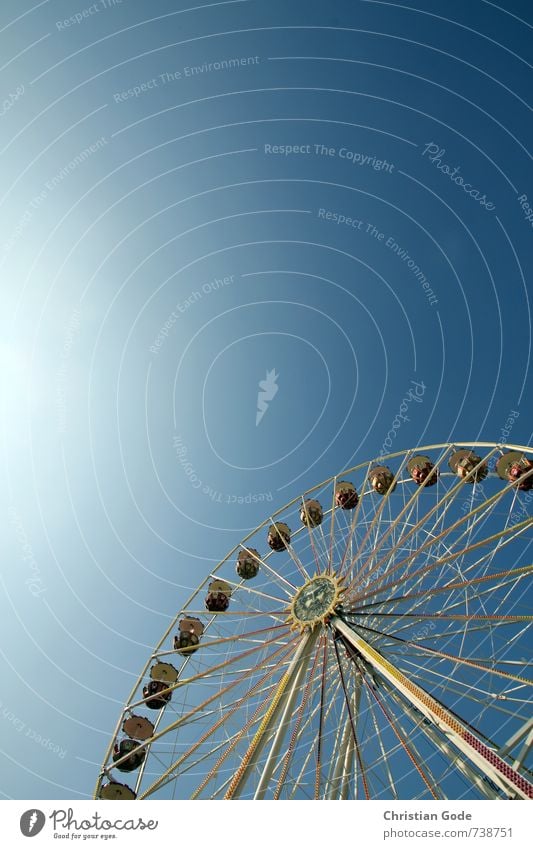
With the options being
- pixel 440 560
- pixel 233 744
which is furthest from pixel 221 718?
pixel 440 560

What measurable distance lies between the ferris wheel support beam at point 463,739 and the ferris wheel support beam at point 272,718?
7.47 feet

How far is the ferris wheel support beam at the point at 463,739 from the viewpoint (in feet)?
30.8

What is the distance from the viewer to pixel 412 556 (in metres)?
16.9

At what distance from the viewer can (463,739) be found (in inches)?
415

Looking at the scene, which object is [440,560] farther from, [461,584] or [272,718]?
[272,718]

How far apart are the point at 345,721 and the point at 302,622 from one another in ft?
9.52

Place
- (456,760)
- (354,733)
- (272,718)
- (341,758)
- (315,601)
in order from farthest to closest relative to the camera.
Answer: (315,601) < (341,758) < (354,733) < (272,718) < (456,760)

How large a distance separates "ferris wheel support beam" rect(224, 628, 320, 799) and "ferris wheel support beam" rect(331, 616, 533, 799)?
2276mm

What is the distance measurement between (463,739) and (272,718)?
4.95 metres

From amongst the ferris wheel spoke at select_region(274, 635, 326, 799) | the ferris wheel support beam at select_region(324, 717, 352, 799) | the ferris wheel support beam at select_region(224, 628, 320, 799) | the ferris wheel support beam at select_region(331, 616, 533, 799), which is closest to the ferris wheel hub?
the ferris wheel support beam at select_region(224, 628, 320, 799)

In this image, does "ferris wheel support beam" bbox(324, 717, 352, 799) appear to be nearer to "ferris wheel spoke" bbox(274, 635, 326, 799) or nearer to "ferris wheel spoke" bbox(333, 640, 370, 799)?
"ferris wheel spoke" bbox(333, 640, 370, 799)

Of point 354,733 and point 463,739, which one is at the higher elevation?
point 463,739
